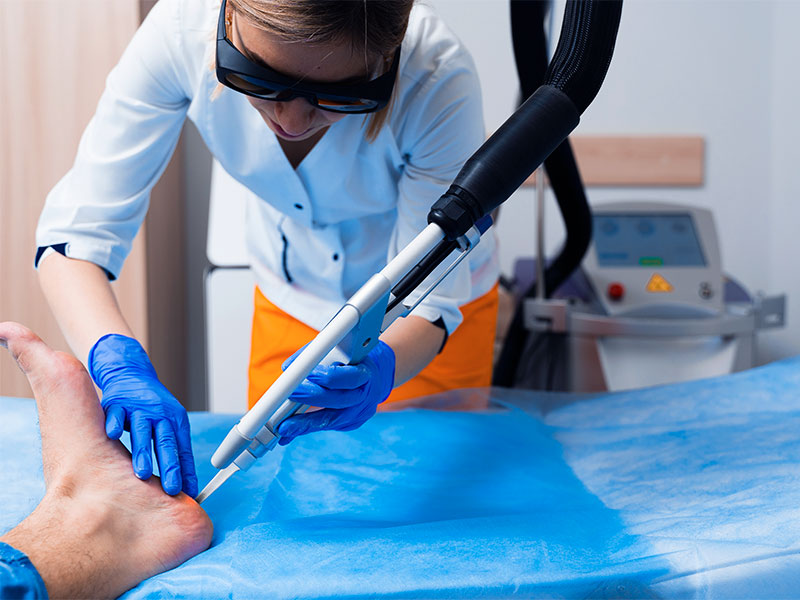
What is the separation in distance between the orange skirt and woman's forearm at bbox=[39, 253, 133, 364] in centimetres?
39

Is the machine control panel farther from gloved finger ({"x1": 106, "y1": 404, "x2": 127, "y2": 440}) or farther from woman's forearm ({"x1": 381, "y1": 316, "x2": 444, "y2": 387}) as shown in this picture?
gloved finger ({"x1": 106, "y1": 404, "x2": 127, "y2": 440})

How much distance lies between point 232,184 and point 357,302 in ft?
4.71

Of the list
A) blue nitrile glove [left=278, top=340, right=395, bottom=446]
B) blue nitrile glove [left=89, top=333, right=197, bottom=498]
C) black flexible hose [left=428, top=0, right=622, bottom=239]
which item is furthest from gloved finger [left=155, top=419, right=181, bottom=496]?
black flexible hose [left=428, top=0, right=622, bottom=239]

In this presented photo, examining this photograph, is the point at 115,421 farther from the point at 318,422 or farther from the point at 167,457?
the point at 318,422

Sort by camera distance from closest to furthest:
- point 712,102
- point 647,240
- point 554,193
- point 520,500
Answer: point 520,500, point 554,193, point 647,240, point 712,102

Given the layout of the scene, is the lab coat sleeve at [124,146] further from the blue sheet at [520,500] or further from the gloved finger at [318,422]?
the gloved finger at [318,422]

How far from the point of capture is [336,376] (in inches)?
34.3

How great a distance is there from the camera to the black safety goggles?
2.74 feet

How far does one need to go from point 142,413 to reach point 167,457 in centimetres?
7

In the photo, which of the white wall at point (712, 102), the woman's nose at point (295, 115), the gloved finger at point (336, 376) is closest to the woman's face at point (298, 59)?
the woman's nose at point (295, 115)

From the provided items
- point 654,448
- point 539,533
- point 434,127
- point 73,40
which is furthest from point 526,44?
point 73,40

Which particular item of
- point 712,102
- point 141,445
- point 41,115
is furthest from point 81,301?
point 712,102

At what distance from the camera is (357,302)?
75 cm

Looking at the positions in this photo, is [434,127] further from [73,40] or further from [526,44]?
[73,40]
